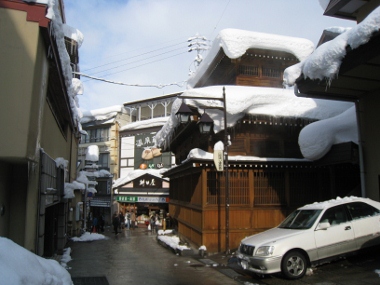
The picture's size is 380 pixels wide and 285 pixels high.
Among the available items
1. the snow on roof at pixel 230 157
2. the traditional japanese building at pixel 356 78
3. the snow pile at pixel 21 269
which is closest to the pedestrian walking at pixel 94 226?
the snow on roof at pixel 230 157

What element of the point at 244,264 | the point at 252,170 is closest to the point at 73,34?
the point at 252,170

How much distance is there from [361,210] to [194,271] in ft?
17.0

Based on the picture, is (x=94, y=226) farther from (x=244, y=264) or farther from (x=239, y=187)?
(x=244, y=264)

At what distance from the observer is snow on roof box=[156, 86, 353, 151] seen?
48.6ft

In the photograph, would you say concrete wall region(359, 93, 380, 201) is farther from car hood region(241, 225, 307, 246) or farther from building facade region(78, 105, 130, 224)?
building facade region(78, 105, 130, 224)

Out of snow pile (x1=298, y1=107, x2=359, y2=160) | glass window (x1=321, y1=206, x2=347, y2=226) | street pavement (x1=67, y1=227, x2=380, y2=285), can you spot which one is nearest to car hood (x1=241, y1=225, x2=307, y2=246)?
glass window (x1=321, y1=206, x2=347, y2=226)

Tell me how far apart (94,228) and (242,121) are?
2035 cm

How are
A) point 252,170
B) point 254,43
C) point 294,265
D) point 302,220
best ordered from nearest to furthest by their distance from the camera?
point 294,265
point 302,220
point 252,170
point 254,43

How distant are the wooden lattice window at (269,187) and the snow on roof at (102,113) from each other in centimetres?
3461

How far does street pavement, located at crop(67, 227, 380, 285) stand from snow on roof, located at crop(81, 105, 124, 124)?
3384cm

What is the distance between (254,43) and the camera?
16.9 meters

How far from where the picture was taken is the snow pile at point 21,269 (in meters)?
3.70

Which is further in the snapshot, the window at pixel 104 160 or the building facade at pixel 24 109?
the window at pixel 104 160

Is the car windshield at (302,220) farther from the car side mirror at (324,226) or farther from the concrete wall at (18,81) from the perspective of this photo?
the concrete wall at (18,81)
